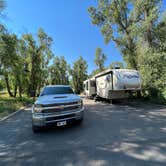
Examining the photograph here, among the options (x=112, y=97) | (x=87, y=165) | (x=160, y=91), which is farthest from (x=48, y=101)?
(x=160, y=91)

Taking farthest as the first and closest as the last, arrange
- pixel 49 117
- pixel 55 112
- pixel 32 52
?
pixel 32 52 < pixel 55 112 < pixel 49 117

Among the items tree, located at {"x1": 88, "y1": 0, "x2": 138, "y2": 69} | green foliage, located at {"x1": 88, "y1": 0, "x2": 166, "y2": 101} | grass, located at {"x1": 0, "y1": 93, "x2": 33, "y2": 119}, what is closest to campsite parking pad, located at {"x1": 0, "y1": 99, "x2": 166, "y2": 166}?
grass, located at {"x1": 0, "y1": 93, "x2": 33, "y2": 119}

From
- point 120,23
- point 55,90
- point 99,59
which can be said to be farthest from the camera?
point 99,59

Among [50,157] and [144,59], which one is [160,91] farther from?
[50,157]

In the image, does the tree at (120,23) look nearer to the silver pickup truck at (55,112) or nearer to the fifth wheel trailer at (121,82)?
the fifth wheel trailer at (121,82)

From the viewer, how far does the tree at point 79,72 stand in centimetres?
5322

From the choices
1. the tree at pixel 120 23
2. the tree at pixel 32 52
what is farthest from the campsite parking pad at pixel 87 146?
the tree at pixel 32 52

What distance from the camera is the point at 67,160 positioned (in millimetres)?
3398

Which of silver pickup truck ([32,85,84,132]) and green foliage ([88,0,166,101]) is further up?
green foliage ([88,0,166,101])

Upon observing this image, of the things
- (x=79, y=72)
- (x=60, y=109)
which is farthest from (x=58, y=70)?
(x=60, y=109)

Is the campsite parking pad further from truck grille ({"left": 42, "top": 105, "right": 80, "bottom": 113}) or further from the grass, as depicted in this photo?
the grass

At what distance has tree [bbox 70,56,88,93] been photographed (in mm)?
53219

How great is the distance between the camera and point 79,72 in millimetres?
53938

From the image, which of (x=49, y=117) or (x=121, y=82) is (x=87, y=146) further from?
(x=121, y=82)
